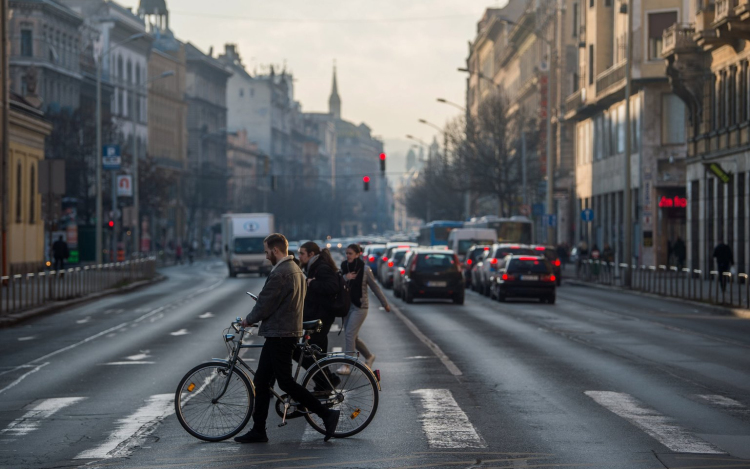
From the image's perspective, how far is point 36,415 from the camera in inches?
527

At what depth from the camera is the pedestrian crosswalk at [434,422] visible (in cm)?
1105

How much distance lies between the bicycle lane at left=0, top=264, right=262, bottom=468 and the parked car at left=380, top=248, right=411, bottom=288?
19.3 metres

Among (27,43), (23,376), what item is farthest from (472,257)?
(27,43)

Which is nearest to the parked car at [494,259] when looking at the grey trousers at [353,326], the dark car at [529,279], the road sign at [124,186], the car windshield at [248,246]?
the dark car at [529,279]

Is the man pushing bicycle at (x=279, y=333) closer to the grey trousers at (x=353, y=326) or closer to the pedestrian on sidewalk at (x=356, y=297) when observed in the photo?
the pedestrian on sidewalk at (x=356, y=297)

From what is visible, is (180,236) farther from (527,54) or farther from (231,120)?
(231,120)

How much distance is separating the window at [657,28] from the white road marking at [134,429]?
5024 centimetres

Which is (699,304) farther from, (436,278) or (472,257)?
(472,257)

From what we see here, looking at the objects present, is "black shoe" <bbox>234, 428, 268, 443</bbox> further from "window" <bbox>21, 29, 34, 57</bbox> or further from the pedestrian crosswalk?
"window" <bbox>21, 29, 34, 57</bbox>

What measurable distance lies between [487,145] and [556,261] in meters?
31.1

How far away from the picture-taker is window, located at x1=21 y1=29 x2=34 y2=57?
277 feet

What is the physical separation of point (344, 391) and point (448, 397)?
2.96 meters

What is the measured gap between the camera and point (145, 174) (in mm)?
85812

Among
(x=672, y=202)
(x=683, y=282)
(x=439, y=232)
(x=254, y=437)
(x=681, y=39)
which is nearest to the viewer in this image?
(x=254, y=437)
